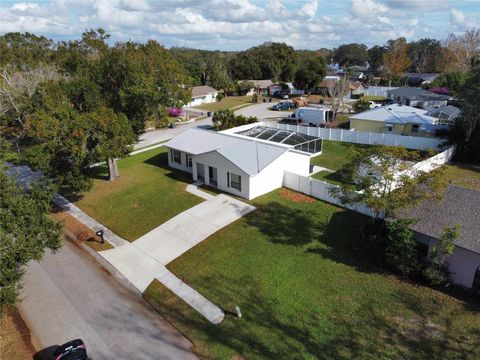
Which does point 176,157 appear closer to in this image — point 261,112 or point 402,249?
point 402,249

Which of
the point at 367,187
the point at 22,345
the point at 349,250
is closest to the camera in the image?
the point at 22,345

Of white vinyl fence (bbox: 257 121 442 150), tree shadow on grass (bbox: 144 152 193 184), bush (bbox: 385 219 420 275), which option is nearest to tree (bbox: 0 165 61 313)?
tree shadow on grass (bbox: 144 152 193 184)

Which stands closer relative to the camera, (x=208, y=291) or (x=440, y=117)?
(x=208, y=291)

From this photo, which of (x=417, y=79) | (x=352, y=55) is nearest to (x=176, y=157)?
(x=417, y=79)


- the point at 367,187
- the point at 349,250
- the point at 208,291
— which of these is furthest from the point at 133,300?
the point at 367,187

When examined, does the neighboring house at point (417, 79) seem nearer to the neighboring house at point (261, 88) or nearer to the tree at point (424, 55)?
the tree at point (424, 55)

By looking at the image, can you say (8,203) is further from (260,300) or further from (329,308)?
(329,308)

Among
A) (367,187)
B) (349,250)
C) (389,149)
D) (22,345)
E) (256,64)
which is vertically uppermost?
(256,64)

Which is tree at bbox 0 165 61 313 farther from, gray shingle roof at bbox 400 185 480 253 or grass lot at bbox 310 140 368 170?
grass lot at bbox 310 140 368 170
